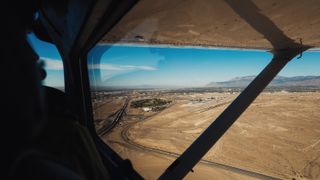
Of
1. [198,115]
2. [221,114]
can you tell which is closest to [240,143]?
[198,115]

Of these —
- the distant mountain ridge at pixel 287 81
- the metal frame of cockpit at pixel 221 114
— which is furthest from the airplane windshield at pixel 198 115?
the distant mountain ridge at pixel 287 81

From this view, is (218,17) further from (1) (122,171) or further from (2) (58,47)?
(2) (58,47)

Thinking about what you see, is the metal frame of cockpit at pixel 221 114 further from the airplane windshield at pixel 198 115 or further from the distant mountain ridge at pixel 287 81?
the distant mountain ridge at pixel 287 81

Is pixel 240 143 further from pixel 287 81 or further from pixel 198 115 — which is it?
pixel 287 81

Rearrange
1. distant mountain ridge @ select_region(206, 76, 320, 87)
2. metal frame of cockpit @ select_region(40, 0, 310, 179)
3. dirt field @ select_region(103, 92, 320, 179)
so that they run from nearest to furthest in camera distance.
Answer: metal frame of cockpit @ select_region(40, 0, 310, 179), dirt field @ select_region(103, 92, 320, 179), distant mountain ridge @ select_region(206, 76, 320, 87)

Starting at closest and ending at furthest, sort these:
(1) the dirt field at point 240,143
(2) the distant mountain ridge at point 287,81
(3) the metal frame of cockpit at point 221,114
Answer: (3) the metal frame of cockpit at point 221,114, (1) the dirt field at point 240,143, (2) the distant mountain ridge at point 287,81

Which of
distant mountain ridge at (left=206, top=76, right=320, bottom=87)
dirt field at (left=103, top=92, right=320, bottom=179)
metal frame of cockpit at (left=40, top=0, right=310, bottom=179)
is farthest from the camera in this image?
distant mountain ridge at (left=206, top=76, right=320, bottom=87)

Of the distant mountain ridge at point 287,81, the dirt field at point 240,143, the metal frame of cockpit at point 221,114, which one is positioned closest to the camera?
the metal frame of cockpit at point 221,114

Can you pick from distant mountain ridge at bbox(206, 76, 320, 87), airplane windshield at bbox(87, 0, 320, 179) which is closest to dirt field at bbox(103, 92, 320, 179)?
airplane windshield at bbox(87, 0, 320, 179)

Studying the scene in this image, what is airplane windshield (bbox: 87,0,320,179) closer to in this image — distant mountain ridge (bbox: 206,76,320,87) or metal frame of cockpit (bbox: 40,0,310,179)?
metal frame of cockpit (bbox: 40,0,310,179)
